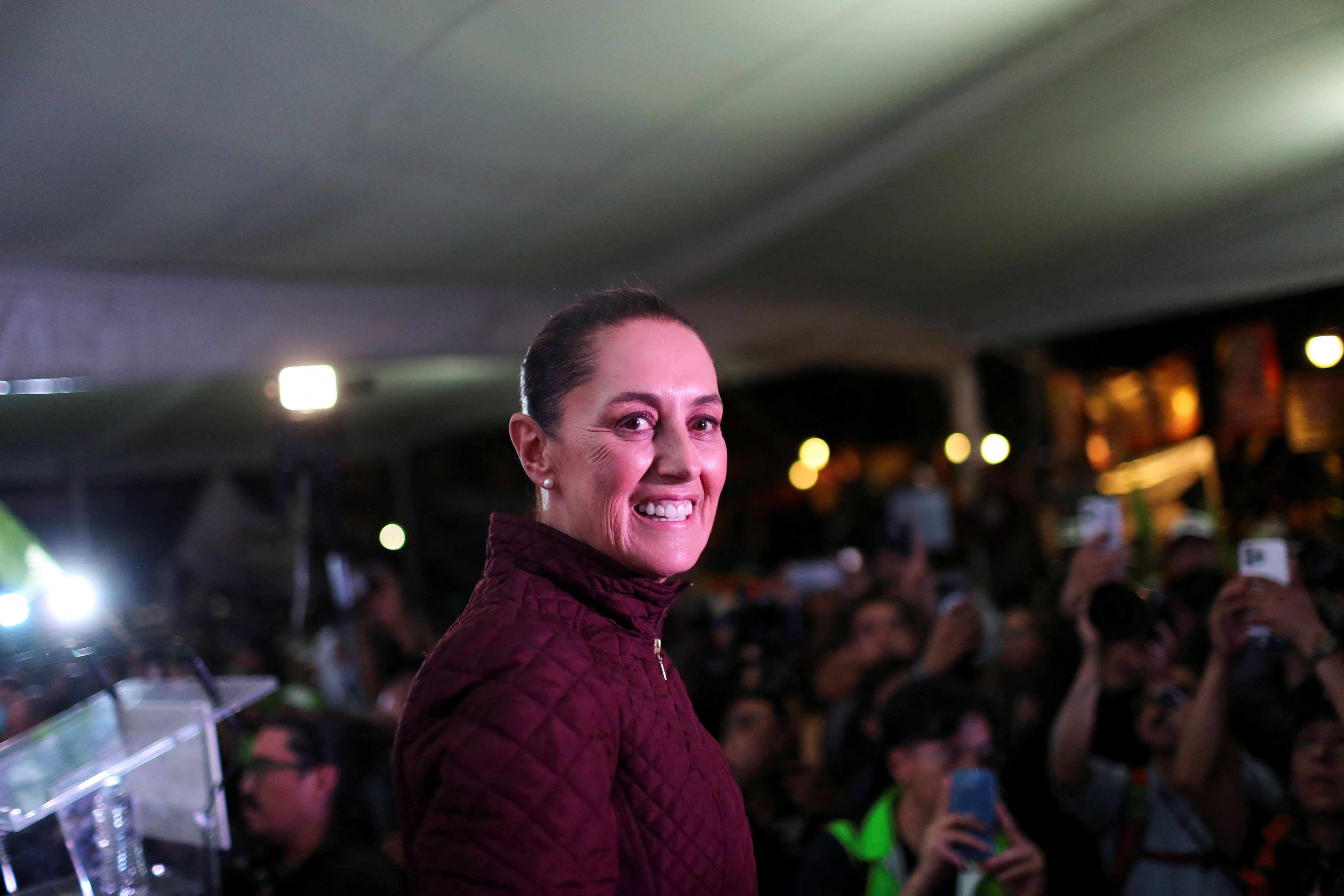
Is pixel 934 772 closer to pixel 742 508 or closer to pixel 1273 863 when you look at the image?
pixel 1273 863

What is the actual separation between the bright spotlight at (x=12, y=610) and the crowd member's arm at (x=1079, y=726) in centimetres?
234

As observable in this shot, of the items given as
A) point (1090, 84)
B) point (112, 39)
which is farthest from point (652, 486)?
point (1090, 84)

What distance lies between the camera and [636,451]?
1.08 meters

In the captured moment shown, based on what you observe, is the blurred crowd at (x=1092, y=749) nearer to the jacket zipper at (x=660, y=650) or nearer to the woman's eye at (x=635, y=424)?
the jacket zipper at (x=660, y=650)

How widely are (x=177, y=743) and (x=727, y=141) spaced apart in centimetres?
264

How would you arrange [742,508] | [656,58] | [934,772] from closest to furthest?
[934,772]
[656,58]
[742,508]

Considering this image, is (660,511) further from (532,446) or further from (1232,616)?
(1232,616)

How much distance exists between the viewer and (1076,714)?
2332 millimetres

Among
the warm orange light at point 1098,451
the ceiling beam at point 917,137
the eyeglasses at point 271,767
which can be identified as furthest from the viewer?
the warm orange light at point 1098,451

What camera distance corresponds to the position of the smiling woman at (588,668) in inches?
33.1

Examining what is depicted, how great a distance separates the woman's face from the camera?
1076 millimetres

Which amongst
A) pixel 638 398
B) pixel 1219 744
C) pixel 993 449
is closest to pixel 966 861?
pixel 1219 744

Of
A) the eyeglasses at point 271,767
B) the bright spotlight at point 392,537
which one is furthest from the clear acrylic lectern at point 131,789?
the bright spotlight at point 392,537

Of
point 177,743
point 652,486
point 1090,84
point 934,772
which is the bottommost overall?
point 934,772
